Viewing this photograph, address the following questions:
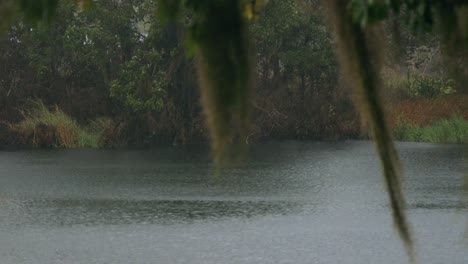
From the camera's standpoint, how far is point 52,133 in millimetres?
26828

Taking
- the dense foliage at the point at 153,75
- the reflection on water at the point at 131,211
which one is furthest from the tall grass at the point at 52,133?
the reflection on water at the point at 131,211

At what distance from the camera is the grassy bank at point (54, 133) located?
26766mm

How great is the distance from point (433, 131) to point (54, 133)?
9186 mm

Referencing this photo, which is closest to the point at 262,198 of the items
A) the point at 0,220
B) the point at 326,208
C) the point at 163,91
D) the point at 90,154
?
the point at 326,208

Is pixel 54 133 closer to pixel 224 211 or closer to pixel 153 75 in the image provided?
A: pixel 153 75

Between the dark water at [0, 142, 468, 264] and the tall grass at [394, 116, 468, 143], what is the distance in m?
3.96

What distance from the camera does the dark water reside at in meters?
10.7

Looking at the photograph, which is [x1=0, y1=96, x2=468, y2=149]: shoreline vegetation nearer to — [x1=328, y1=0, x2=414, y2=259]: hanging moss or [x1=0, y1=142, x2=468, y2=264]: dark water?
[x1=0, y1=142, x2=468, y2=264]: dark water

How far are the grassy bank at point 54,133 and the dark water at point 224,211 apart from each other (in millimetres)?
4321

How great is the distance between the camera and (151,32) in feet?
89.0

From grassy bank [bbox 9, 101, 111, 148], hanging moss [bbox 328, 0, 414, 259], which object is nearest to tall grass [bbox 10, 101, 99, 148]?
grassy bank [bbox 9, 101, 111, 148]

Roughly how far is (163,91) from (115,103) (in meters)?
1.85

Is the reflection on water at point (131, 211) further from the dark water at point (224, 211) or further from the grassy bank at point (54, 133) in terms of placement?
the grassy bank at point (54, 133)

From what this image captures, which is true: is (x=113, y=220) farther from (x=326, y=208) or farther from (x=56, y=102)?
(x=56, y=102)
